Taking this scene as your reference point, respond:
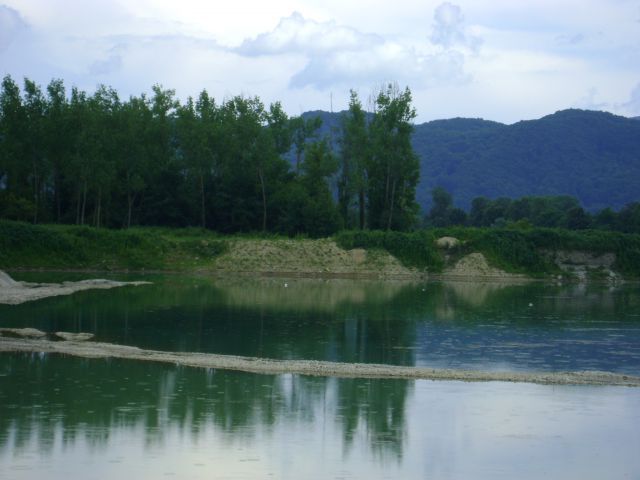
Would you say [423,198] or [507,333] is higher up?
[423,198]

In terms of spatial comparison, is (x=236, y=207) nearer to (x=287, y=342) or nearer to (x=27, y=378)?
(x=287, y=342)

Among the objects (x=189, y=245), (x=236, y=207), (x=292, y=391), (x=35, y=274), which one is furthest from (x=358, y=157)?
(x=292, y=391)

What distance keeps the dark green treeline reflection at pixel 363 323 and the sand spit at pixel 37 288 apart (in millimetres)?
1309

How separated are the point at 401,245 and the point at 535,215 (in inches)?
2555

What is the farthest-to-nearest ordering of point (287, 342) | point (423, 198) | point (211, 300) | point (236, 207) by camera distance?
point (423, 198) < point (236, 207) < point (211, 300) < point (287, 342)

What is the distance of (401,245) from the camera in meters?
66.5

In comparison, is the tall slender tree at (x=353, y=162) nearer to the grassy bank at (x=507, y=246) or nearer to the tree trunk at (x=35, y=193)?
the grassy bank at (x=507, y=246)

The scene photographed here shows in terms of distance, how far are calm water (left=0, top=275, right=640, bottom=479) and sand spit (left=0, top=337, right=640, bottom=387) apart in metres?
0.70

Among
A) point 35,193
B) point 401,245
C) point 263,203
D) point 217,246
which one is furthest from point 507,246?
point 35,193

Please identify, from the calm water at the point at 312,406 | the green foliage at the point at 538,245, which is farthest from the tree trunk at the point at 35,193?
the calm water at the point at 312,406

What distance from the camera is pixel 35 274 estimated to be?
53.5m

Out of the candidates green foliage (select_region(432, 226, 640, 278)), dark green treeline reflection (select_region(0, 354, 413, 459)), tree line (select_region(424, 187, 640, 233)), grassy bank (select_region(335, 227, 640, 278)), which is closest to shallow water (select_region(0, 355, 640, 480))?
dark green treeline reflection (select_region(0, 354, 413, 459))

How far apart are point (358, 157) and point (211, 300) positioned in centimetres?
3520

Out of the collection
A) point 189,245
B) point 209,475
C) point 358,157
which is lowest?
point 209,475
